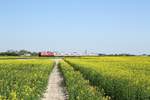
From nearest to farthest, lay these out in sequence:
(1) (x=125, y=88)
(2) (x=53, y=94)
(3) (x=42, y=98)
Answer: (1) (x=125, y=88), (3) (x=42, y=98), (2) (x=53, y=94)

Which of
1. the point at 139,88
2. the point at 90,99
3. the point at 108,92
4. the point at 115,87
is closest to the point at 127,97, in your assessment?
the point at 139,88

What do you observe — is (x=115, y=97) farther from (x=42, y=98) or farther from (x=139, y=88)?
(x=42, y=98)

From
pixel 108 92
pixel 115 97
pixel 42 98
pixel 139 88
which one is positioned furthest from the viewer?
pixel 42 98

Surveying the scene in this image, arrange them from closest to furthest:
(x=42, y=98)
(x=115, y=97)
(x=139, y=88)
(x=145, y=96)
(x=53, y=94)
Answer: (x=145, y=96), (x=139, y=88), (x=115, y=97), (x=42, y=98), (x=53, y=94)

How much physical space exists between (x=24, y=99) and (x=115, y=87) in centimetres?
398

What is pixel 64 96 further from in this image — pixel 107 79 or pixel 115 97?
pixel 115 97

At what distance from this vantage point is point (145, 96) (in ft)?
43.3

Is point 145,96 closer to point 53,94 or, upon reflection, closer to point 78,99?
point 78,99

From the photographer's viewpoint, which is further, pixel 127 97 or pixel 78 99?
pixel 78 99

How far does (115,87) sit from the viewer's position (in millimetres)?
17188

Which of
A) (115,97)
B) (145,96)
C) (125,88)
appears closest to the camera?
(145,96)

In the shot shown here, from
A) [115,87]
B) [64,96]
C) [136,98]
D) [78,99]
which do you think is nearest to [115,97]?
[115,87]

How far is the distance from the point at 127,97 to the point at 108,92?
12.3 ft

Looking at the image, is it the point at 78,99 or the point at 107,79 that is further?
the point at 107,79
